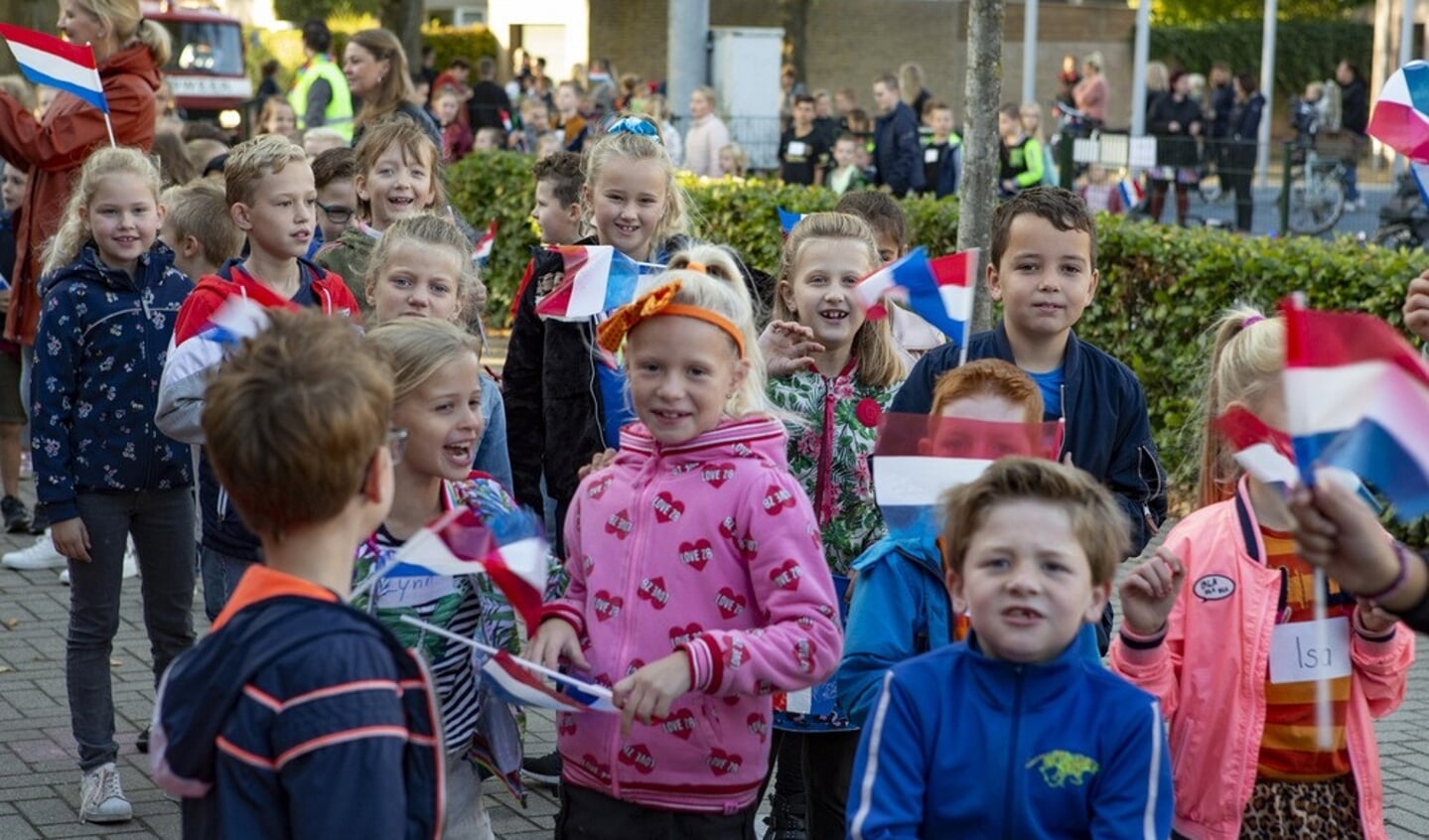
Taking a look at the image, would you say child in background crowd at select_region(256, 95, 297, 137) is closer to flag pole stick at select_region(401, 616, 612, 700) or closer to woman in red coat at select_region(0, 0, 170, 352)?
woman in red coat at select_region(0, 0, 170, 352)

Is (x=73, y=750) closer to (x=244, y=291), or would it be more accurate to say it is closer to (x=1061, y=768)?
(x=244, y=291)

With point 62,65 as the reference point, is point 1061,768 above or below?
below

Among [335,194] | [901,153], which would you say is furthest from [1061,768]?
[901,153]

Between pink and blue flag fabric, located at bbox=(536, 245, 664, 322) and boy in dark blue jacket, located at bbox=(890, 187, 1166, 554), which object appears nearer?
boy in dark blue jacket, located at bbox=(890, 187, 1166, 554)

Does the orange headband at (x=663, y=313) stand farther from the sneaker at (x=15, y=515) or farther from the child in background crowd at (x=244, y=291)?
the sneaker at (x=15, y=515)

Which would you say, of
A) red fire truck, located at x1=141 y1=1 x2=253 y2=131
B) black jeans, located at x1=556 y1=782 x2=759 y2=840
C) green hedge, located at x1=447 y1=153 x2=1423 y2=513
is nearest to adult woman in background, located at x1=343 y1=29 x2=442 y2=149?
green hedge, located at x1=447 y1=153 x2=1423 y2=513

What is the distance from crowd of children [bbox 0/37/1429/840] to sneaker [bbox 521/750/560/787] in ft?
0.04

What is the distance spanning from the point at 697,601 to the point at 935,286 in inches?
48.2

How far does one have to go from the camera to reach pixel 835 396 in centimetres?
464

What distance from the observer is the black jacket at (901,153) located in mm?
18359

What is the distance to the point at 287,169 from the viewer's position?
17.4 feet

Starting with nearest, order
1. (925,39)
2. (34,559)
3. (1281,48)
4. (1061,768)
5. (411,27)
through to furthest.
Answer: (1061,768) < (34,559) < (411,27) < (925,39) < (1281,48)

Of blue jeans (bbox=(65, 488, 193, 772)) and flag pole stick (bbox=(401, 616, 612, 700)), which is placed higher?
flag pole stick (bbox=(401, 616, 612, 700))

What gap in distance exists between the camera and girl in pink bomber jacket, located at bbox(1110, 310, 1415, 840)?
11.9 feet
